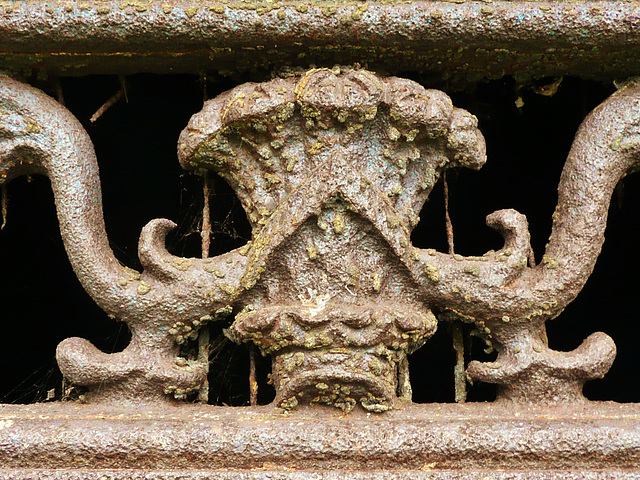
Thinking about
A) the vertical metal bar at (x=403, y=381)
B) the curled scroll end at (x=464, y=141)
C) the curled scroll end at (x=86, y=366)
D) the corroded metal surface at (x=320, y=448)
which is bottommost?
the corroded metal surface at (x=320, y=448)

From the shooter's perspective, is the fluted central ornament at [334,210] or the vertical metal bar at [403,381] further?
the vertical metal bar at [403,381]

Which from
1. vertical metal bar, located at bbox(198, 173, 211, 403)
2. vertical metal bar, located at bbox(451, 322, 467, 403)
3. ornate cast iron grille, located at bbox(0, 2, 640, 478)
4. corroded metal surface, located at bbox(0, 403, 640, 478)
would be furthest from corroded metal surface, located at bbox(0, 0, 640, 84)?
corroded metal surface, located at bbox(0, 403, 640, 478)

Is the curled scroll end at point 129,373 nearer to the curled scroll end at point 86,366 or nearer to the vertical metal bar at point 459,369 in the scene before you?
the curled scroll end at point 86,366

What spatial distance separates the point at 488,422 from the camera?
118cm

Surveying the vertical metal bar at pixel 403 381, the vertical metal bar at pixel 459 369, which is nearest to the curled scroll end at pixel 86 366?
the vertical metal bar at pixel 403 381

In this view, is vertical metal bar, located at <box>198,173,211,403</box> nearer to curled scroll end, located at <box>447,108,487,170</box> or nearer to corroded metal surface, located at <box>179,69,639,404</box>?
corroded metal surface, located at <box>179,69,639,404</box>

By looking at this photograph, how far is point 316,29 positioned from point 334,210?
0.97ft

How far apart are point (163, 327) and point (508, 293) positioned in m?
0.60

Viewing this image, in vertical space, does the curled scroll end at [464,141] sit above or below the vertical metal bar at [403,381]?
above

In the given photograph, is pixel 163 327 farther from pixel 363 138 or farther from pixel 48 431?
pixel 363 138

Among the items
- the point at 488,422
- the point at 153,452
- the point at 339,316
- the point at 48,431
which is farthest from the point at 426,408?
the point at 48,431

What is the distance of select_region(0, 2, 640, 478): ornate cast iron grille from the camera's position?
1157mm

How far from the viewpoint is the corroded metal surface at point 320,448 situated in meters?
1.15

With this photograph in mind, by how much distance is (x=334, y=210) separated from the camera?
1188 millimetres
